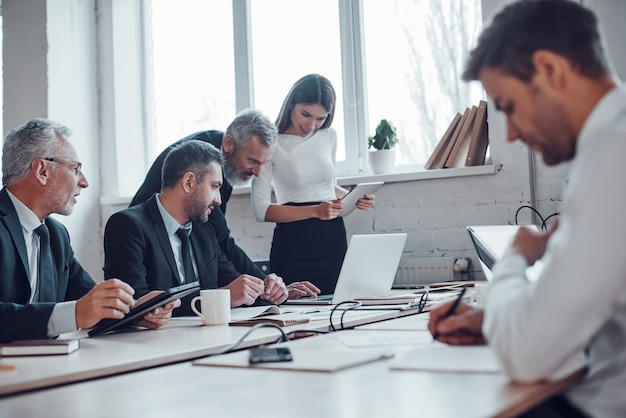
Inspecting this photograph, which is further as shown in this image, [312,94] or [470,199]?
[470,199]

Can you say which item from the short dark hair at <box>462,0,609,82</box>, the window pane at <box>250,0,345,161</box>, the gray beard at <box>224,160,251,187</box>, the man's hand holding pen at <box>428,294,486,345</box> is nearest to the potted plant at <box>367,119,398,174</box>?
the window pane at <box>250,0,345,161</box>

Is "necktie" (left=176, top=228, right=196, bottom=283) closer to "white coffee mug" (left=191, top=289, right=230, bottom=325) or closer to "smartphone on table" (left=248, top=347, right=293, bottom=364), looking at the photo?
"white coffee mug" (left=191, top=289, right=230, bottom=325)

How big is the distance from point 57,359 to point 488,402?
0.90 metres

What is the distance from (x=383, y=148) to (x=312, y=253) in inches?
31.0

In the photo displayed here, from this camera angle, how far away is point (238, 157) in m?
3.22

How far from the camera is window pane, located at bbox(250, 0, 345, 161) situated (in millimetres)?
4270

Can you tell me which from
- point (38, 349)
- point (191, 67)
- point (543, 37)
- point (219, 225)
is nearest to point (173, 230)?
point (219, 225)

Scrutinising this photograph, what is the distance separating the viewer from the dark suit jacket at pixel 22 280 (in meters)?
1.78

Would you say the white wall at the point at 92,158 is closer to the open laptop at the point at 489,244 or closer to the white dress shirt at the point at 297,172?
the white dress shirt at the point at 297,172

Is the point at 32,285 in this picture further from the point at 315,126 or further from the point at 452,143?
the point at 452,143

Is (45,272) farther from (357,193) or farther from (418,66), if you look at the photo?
(418,66)

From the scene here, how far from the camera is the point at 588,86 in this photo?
1.05 m

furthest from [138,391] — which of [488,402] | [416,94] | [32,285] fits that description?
[416,94]

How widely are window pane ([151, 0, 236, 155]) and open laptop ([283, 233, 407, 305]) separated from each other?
2269 millimetres
